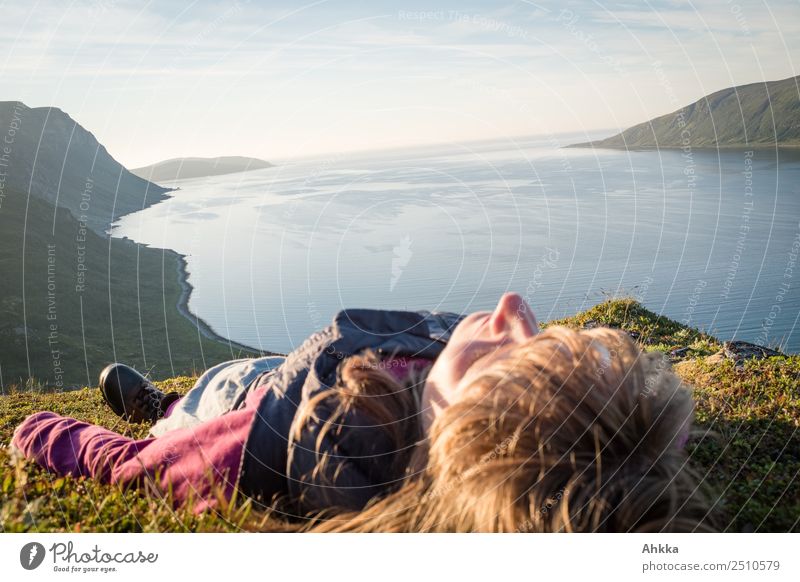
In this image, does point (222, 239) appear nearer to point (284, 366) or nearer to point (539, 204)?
point (539, 204)

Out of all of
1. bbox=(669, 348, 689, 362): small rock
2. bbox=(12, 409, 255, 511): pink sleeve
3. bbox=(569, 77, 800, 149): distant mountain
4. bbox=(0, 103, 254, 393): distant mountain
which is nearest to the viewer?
bbox=(12, 409, 255, 511): pink sleeve

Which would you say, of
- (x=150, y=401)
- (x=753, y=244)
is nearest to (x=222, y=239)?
(x=753, y=244)

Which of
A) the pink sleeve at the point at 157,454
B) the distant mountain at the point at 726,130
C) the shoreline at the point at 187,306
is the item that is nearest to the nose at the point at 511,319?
the pink sleeve at the point at 157,454

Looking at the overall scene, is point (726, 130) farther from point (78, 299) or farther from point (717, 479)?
point (717, 479)

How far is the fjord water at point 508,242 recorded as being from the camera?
116 ft

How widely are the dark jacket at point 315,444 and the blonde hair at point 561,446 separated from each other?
0.43 m

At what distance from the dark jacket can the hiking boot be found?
3.05 metres

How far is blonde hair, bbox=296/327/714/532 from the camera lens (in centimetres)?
335
